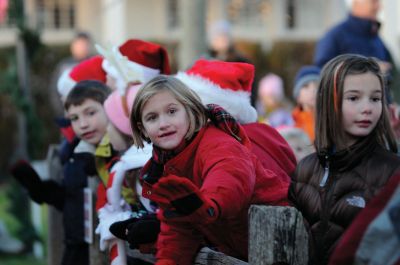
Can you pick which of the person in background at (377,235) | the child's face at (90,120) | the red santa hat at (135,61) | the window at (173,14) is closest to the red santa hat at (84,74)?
the red santa hat at (135,61)

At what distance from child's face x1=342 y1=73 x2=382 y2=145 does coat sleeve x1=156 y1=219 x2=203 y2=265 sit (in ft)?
2.61

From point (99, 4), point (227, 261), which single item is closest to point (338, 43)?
point (227, 261)

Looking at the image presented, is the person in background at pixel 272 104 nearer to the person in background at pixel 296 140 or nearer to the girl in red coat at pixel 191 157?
the person in background at pixel 296 140

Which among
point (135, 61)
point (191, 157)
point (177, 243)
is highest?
point (191, 157)

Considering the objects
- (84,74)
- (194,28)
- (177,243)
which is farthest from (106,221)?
(194,28)

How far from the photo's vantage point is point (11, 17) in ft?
37.7

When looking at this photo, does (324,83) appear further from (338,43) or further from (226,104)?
(338,43)

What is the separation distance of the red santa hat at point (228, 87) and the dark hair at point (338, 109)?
82 cm

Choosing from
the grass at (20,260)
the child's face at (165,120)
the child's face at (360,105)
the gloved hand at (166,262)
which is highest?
the child's face at (360,105)

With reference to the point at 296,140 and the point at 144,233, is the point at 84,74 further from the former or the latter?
the point at 144,233

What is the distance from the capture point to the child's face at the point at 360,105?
370 centimetres

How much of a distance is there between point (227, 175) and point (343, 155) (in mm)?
517

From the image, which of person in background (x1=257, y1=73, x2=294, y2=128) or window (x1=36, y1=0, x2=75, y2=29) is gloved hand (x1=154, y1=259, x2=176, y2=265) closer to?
person in background (x1=257, y1=73, x2=294, y2=128)

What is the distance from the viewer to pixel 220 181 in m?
3.35
